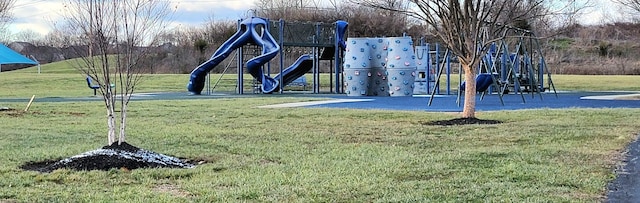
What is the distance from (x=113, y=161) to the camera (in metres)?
7.92

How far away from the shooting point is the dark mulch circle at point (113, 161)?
777cm

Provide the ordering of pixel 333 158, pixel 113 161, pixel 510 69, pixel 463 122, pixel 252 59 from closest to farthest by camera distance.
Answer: pixel 113 161 < pixel 333 158 < pixel 463 122 < pixel 510 69 < pixel 252 59

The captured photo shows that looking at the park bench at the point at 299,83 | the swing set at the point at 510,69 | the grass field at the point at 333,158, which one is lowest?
the grass field at the point at 333,158

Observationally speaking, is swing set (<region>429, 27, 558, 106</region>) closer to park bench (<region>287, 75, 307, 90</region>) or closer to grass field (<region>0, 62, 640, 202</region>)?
grass field (<region>0, 62, 640, 202</region>)

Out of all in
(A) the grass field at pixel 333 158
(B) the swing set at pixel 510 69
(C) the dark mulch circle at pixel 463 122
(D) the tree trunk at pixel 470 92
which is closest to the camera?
(A) the grass field at pixel 333 158

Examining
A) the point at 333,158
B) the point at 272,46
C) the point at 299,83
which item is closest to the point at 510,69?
the point at 272,46

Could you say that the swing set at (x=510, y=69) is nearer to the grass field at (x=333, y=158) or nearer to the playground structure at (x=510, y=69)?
the playground structure at (x=510, y=69)

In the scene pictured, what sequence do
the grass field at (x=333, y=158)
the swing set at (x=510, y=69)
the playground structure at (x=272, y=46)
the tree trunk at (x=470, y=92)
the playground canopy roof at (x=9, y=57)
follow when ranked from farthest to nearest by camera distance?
the playground structure at (x=272, y=46), the swing set at (x=510, y=69), the playground canopy roof at (x=9, y=57), the tree trunk at (x=470, y=92), the grass field at (x=333, y=158)

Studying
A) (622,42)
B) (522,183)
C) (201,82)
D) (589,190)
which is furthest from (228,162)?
(622,42)

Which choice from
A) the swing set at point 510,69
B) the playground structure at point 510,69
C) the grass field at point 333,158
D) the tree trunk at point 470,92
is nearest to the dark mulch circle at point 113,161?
the grass field at point 333,158

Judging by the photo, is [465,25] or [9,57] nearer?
[465,25]

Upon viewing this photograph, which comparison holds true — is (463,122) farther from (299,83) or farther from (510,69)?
(299,83)

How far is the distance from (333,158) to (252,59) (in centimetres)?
2238

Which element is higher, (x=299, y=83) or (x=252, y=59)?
(x=252, y=59)
